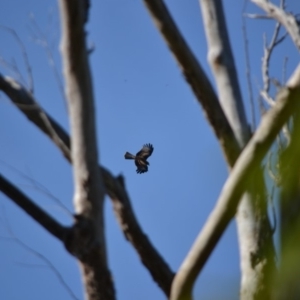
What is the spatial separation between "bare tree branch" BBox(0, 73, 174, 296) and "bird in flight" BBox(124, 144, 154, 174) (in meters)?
0.67

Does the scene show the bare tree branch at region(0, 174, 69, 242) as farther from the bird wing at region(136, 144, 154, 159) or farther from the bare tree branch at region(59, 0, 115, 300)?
the bird wing at region(136, 144, 154, 159)

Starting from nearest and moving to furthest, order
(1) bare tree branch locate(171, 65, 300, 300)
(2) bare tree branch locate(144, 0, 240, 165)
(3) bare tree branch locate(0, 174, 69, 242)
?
1. (1) bare tree branch locate(171, 65, 300, 300)
2. (3) bare tree branch locate(0, 174, 69, 242)
3. (2) bare tree branch locate(144, 0, 240, 165)

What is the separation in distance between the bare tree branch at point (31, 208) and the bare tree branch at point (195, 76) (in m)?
0.73

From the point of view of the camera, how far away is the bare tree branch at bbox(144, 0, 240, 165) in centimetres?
225

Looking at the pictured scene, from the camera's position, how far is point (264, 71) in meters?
3.30

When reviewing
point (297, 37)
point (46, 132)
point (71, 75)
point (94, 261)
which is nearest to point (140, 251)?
point (94, 261)

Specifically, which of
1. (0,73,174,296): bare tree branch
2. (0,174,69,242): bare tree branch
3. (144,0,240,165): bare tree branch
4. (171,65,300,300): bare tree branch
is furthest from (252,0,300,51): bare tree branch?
(0,174,69,242): bare tree branch

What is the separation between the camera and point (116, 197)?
88.7 inches

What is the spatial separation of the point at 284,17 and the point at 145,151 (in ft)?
3.05

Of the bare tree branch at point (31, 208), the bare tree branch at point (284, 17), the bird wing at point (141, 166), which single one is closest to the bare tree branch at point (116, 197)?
the bare tree branch at point (31, 208)

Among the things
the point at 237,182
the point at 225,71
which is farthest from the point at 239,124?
the point at 237,182

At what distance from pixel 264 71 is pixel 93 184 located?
67.3 inches

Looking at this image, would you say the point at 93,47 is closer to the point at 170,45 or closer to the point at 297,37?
the point at 170,45

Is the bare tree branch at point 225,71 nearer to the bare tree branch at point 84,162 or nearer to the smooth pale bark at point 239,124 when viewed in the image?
the smooth pale bark at point 239,124
